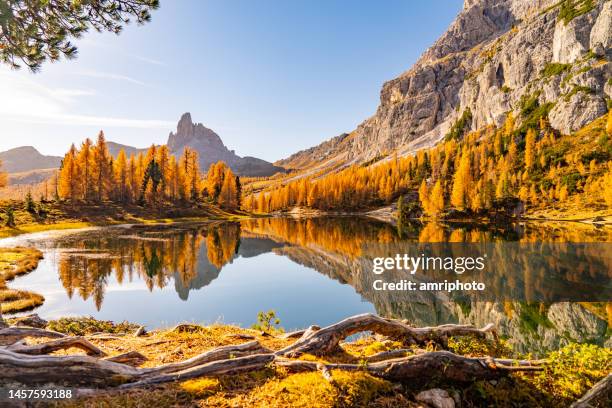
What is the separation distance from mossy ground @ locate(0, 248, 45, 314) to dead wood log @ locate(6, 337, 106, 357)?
8316mm

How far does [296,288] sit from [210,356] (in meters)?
25.2

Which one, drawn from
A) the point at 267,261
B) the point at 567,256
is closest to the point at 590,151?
the point at 567,256

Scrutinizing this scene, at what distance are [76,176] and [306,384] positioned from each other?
10045cm

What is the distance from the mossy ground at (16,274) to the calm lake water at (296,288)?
1.02m

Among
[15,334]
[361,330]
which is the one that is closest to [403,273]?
[361,330]

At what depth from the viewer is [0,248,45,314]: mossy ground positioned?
72.4 feet

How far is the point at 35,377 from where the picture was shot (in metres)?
6.57

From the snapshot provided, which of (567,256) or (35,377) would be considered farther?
(567,256)

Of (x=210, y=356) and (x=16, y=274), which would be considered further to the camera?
(x=16, y=274)

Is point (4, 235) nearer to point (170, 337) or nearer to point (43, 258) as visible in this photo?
point (43, 258)

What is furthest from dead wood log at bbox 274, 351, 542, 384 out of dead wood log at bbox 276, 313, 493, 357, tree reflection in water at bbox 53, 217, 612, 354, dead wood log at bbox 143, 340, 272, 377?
tree reflection in water at bbox 53, 217, 612, 354

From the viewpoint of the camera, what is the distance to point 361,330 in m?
9.60

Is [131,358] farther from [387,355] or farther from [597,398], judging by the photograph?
[597,398]

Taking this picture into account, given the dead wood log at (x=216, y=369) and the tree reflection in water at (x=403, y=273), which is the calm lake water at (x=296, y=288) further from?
the dead wood log at (x=216, y=369)
